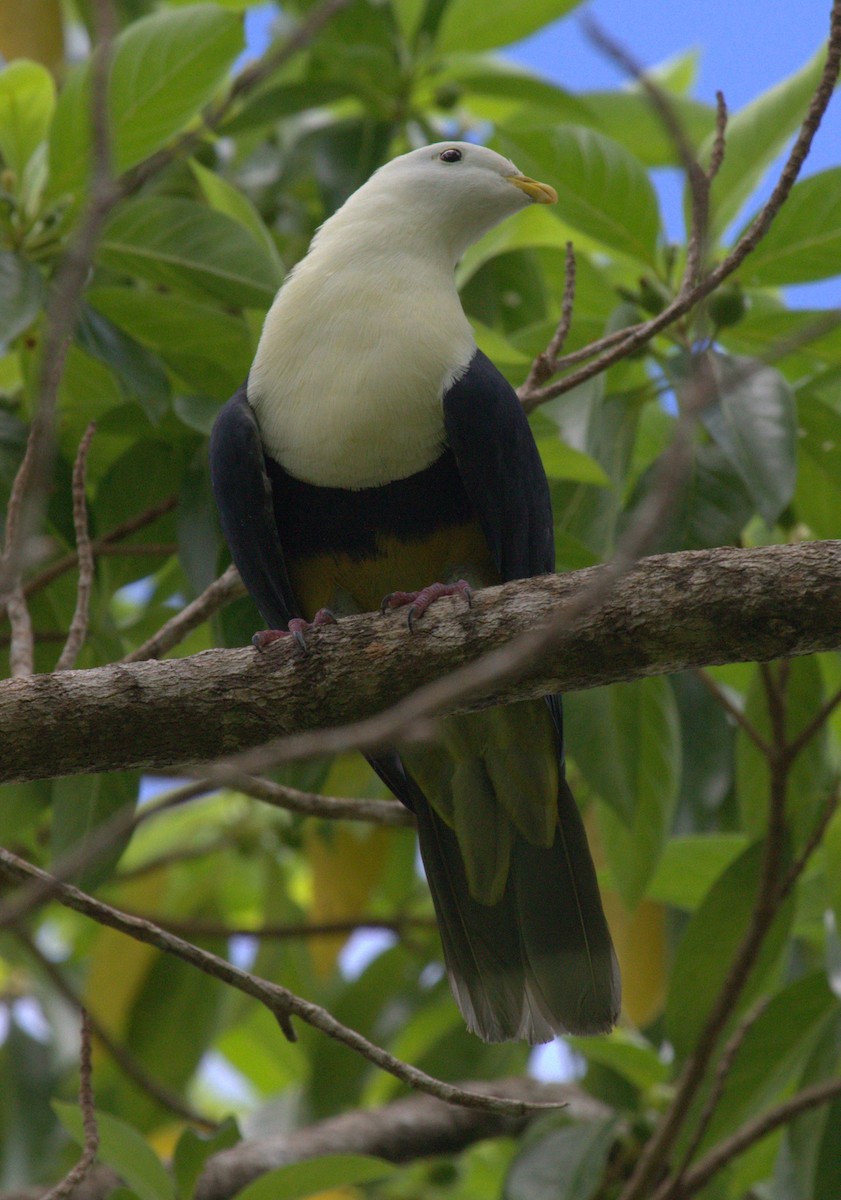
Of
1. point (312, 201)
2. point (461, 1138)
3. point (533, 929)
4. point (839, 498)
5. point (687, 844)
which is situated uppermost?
point (312, 201)

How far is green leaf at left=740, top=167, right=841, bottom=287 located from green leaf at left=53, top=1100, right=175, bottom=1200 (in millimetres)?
2378

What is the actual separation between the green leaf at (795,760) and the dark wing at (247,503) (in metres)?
1.27

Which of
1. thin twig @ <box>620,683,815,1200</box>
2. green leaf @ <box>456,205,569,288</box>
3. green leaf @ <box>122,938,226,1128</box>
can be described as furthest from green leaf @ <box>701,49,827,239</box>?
green leaf @ <box>122,938,226,1128</box>

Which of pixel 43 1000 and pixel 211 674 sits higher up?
pixel 211 674

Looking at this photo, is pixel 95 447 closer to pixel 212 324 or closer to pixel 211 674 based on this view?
pixel 212 324

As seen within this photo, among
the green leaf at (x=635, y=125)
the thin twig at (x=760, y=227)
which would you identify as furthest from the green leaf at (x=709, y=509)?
the green leaf at (x=635, y=125)

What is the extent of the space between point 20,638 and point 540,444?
3.91 feet

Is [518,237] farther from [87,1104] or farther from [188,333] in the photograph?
[87,1104]

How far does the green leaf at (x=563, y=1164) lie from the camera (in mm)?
3330

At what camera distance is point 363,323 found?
114 inches

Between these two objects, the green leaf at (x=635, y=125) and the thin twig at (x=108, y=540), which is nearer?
the thin twig at (x=108, y=540)

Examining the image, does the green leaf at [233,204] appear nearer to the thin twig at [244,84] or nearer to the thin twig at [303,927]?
the thin twig at [244,84]

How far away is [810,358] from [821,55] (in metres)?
0.78

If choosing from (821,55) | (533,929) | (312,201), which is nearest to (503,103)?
(312,201)
